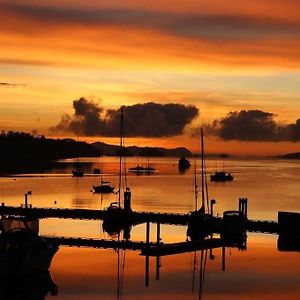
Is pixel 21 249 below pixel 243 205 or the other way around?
below

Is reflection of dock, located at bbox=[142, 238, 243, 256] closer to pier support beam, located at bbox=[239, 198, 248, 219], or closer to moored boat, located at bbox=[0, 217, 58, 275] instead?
moored boat, located at bbox=[0, 217, 58, 275]

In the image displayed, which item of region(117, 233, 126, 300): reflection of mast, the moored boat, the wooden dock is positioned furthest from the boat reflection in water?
the wooden dock

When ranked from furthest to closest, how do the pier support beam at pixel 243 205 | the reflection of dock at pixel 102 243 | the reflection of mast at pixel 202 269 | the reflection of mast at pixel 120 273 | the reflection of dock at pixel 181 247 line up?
the pier support beam at pixel 243 205
the reflection of dock at pixel 102 243
the reflection of dock at pixel 181 247
the reflection of mast at pixel 202 269
the reflection of mast at pixel 120 273

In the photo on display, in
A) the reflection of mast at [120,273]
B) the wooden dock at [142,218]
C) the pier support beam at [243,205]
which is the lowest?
the reflection of mast at [120,273]

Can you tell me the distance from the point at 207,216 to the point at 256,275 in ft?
63.7

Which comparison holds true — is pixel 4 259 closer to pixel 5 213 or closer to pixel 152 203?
pixel 5 213

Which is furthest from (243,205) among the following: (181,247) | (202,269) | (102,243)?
(202,269)

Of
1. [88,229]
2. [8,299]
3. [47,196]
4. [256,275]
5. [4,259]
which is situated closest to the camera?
[8,299]

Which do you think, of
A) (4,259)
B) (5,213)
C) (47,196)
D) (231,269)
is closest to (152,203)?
(47,196)

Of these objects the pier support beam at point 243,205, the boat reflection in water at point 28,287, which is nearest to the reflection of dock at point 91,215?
the pier support beam at point 243,205

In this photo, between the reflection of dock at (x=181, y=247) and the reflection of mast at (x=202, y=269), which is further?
the reflection of dock at (x=181, y=247)

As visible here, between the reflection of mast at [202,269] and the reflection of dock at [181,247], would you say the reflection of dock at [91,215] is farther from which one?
the reflection of mast at [202,269]

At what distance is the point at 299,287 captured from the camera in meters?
48.1

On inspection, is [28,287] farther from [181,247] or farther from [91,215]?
[91,215]
